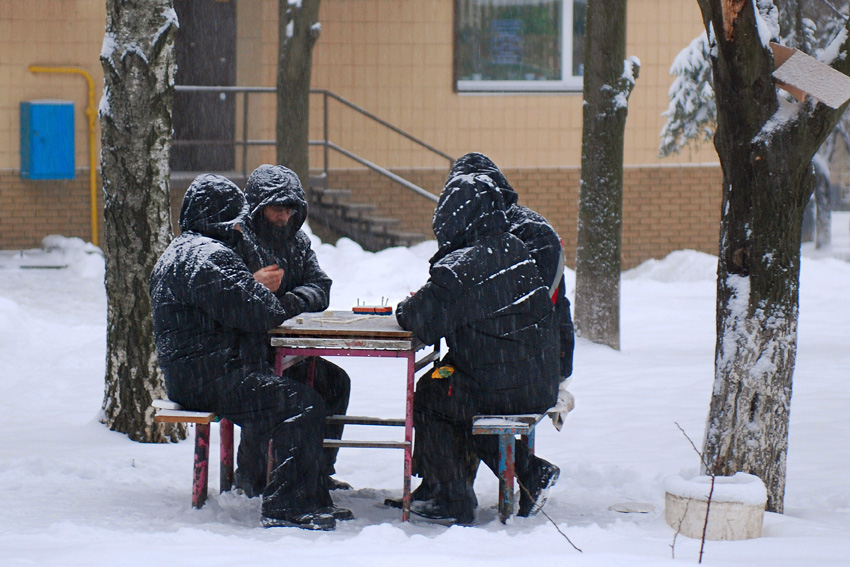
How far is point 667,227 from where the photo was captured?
1639 centimetres

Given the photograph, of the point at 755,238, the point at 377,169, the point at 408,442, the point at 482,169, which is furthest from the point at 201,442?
the point at 377,169

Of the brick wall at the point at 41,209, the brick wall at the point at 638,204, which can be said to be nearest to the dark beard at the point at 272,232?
the brick wall at the point at 41,209

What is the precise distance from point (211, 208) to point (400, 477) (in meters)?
1.76

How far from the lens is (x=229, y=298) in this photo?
4.52 meters

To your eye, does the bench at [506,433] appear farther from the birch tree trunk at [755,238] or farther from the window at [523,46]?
the window at [523,46]

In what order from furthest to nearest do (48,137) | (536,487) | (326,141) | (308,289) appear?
(326,141) → (48,137) → (308,289) → (536,487)

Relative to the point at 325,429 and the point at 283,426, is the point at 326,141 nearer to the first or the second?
the point at 325,429

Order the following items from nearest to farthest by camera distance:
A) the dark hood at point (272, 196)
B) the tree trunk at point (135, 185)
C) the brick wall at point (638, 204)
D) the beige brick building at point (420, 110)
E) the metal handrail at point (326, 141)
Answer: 1. the dark hood at point (272, 196)
2. the tree trunk at point (135, 185)
3. the metal handrail at point (326, 141)
4. the beige brick building at point (420, 110)
5. the brick wall at point (638, 204)

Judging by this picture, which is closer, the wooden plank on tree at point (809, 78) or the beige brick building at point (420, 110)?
the wooden plank on tree at point (809, 78)

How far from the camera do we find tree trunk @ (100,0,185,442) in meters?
6.07

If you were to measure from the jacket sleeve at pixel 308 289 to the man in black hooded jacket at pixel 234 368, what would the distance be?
0.51 m

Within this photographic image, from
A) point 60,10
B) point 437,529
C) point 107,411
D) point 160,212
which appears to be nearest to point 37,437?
point 107,411

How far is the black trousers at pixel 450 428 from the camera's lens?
4645 mm

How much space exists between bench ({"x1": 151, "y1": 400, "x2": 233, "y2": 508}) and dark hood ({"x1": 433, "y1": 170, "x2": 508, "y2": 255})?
1.21 meters
